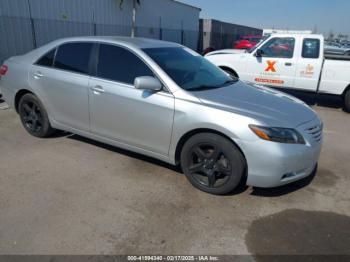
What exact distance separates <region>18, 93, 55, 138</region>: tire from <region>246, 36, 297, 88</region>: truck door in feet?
18.1

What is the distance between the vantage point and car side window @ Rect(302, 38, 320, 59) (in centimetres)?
772

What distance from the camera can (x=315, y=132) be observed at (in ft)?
11.3

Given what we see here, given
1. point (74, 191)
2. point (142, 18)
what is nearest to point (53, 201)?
point (74, 191)

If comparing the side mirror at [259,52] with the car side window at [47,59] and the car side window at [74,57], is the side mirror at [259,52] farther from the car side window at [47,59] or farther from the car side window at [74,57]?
the car side window at [47,59]

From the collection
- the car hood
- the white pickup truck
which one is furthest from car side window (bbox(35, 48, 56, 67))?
the white pickup truck

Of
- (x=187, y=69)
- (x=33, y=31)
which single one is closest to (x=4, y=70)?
(x=187, y=69)

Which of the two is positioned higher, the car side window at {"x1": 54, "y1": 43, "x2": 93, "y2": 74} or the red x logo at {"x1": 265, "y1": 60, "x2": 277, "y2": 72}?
the car side window at {"x1": 54, "y1": 43, "x2": 93, "y2": 74}

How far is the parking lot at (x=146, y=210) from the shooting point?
8.92 ft

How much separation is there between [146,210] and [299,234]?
1.51 m

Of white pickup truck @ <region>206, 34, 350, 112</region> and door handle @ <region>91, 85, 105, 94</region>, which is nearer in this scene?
door handle @ <region>91, 85, 105, 94</region>

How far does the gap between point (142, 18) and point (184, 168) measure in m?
18.4

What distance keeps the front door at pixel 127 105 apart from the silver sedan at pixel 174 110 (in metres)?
0.01

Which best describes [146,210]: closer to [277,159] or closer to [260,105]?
[277,159]

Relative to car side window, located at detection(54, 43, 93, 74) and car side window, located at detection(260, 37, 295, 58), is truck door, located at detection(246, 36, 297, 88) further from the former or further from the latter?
car side window, located at detection(54, 43, 93, 74)
